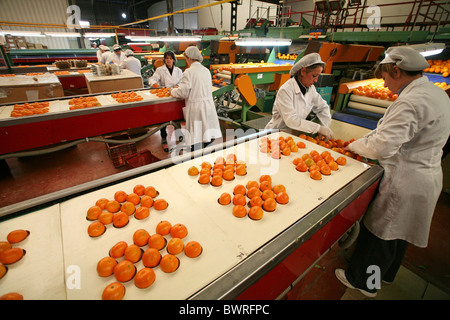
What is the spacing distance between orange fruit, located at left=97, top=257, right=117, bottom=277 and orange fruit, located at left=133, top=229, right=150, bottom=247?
0.48 ft

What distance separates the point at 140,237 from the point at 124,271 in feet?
0.64

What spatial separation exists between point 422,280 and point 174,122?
4.74m

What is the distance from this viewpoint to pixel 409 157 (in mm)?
1896

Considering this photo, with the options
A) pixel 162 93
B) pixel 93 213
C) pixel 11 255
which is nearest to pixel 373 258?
pixel 93 213

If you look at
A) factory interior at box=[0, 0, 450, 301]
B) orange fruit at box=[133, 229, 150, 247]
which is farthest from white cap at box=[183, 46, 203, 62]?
orange fruit at box=[133, 229, 150, 247]

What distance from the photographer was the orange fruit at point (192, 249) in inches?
45.7

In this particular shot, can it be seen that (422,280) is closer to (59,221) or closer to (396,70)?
(396,70)

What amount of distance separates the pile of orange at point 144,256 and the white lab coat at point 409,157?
179cm

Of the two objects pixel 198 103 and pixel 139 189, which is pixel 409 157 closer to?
pixel 139 189

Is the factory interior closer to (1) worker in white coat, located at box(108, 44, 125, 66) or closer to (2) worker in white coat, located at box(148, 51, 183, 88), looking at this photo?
(2) worker in white coat, located at box(148, 51, 183, 88)

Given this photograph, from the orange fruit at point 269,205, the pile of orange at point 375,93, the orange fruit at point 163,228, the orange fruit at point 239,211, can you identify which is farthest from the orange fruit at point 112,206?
the pile of orange at point 375,93

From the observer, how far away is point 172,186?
1.71m

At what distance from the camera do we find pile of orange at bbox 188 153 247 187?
175 cm

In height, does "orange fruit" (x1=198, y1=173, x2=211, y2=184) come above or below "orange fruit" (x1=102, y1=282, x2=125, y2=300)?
above
